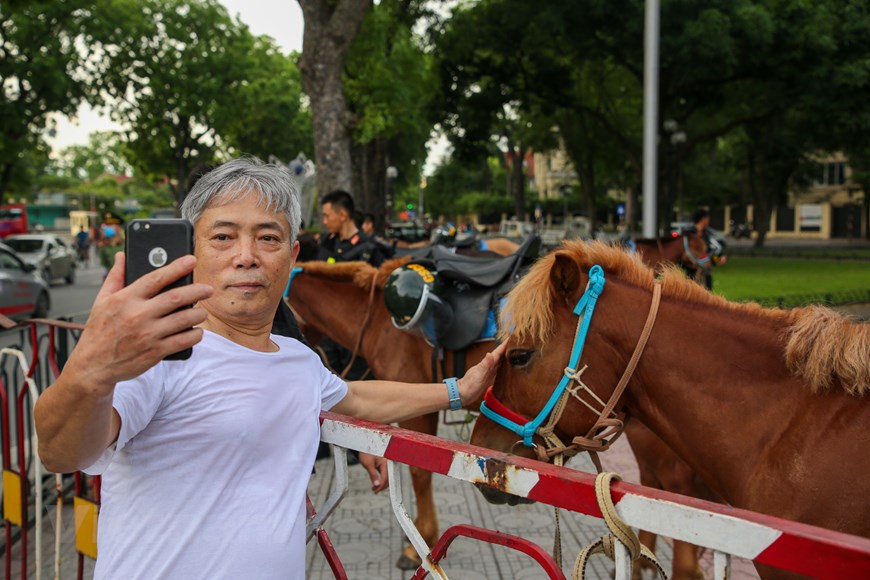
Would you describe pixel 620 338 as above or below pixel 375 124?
below

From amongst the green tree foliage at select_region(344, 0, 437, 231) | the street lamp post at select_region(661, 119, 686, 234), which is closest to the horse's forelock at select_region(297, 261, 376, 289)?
the green tree foliage at select_region(344, 0, 437, 231)

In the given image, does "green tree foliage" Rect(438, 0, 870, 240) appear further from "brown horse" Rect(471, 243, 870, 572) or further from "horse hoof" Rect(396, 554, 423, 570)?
"brown horse" Rect(471, 243, 870, 572)

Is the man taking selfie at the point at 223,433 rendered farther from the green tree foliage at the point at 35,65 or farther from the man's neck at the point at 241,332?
the green tree foliage at the point at 35,65

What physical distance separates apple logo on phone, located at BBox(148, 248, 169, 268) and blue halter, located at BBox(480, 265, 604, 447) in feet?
4.98

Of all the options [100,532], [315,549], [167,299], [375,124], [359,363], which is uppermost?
[375,124]

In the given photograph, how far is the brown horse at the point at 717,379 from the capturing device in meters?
1.98

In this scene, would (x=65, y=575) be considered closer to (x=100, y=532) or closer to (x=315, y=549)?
(x=315, y=549)

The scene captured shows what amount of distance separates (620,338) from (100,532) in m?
1.69

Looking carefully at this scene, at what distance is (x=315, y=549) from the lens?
4.34m

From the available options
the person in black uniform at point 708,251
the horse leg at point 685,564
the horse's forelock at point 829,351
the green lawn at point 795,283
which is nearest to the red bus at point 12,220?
the green lawn at point 795,283

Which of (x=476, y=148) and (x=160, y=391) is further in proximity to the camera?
(x=476, y=148)

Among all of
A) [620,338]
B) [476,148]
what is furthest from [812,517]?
[476,148]

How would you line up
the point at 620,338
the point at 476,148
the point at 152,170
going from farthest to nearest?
the point at 152,170 → the point at 476,148 → the point at 620,338

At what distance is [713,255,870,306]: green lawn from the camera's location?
10234mm
